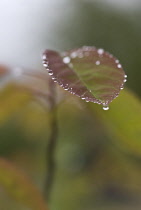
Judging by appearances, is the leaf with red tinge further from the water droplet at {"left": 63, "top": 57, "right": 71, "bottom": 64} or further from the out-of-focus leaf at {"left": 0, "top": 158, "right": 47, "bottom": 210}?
the out-of-focus leaf at {"left": 0, "top": 158, "right": 47, "bottom": 210}

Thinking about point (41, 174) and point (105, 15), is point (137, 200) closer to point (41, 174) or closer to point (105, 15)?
point (41, 174)

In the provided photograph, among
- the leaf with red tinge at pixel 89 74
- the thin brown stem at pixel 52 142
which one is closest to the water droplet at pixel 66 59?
the leaf with red tinge at pixel 89 74

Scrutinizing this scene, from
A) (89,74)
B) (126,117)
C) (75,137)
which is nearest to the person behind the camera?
(89,74)

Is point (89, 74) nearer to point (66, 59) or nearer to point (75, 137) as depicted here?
point (66, 59)

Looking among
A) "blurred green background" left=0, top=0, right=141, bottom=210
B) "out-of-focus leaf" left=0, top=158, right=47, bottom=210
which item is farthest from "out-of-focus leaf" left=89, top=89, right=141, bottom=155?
"out-of-focus leaf" left=0, top=158, right=47, bottom=210

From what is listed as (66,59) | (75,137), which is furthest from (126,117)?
(75,137)

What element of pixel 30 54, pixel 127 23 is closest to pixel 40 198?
pixel 30 54
